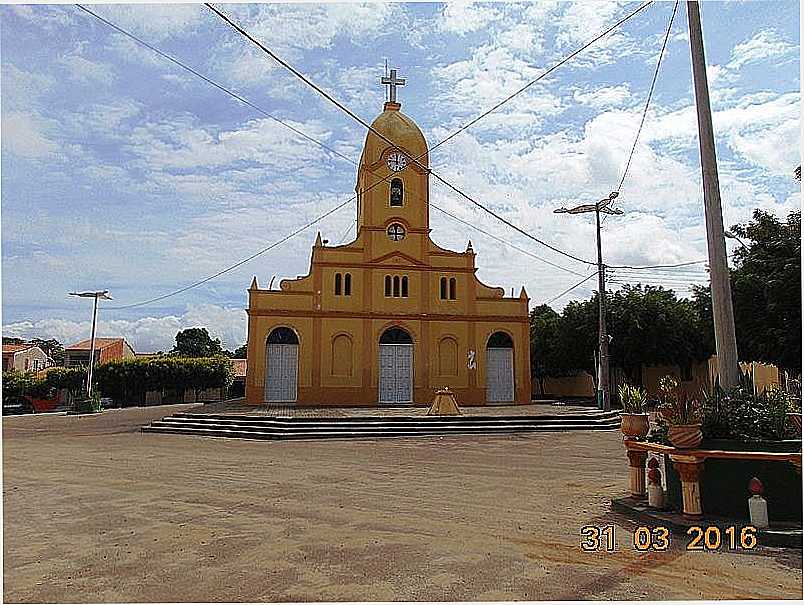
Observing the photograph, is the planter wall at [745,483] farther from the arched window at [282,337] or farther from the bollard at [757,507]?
the arched window at [282,337]

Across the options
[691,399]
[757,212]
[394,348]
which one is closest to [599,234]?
[757,212]

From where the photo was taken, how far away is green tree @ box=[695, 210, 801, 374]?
17812 mm

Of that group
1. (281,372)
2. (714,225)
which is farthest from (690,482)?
(281,372)

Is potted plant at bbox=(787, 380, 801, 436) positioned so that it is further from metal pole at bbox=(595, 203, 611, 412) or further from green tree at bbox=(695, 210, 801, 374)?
metal pole at bbox=(595, 203, 611, 412)

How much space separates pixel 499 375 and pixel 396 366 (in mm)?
4122

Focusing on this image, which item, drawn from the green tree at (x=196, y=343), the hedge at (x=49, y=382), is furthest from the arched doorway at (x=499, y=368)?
the green tree at (x=196, y=343)

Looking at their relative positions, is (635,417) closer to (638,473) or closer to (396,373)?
(638,473)

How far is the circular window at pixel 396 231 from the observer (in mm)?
27906

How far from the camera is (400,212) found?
1105 inches

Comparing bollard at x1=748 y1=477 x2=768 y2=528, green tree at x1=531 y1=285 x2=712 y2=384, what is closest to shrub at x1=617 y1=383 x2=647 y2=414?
bollard at x1=748 y1=477 x2=768 y2=528

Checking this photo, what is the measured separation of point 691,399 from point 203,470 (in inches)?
310

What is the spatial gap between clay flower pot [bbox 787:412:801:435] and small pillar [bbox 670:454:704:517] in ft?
3.07

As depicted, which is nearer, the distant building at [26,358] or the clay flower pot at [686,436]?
the clay flower pot at [686,436]

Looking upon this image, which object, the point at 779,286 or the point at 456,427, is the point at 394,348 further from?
the point at 779,286
